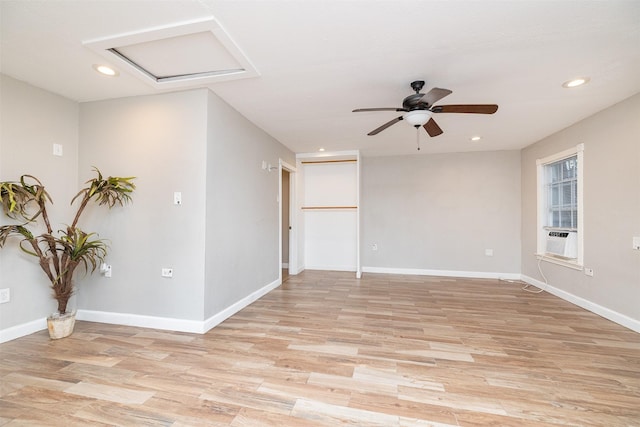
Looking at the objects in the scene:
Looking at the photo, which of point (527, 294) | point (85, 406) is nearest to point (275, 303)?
point (85, 406)

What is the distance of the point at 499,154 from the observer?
509 cm

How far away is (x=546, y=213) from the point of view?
4.44 meters

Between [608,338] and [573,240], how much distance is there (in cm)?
168

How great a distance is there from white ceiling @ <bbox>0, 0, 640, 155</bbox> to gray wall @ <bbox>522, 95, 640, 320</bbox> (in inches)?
12.4

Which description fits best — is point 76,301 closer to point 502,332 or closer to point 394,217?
point 502,332

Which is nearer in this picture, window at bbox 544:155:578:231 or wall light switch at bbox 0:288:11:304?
wall light switch at bbox 0:288:11:304

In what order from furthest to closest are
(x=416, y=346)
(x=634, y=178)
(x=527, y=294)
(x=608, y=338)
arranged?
(x=527, y=294) → (x=634, y=178) → (x=608, y=338) → (x=416, y=346)

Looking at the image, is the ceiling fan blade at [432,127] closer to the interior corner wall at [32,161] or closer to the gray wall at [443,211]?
the gray wall at [443,211]

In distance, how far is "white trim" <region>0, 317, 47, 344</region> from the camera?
2395 millimetres

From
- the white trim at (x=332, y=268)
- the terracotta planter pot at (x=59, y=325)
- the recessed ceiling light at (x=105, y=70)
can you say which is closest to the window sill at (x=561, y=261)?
the white trim at (x=332, y=268)

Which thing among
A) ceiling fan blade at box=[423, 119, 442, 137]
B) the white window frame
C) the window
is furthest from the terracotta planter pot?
the window

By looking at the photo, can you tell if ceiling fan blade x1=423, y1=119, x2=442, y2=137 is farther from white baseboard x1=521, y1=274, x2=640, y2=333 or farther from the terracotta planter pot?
the terracotta planter pot

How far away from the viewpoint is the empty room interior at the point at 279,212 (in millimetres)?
1656

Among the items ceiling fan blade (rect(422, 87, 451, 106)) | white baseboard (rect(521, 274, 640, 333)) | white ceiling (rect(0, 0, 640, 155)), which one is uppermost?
white ceiling (rect(0, 0, 640, 155))
